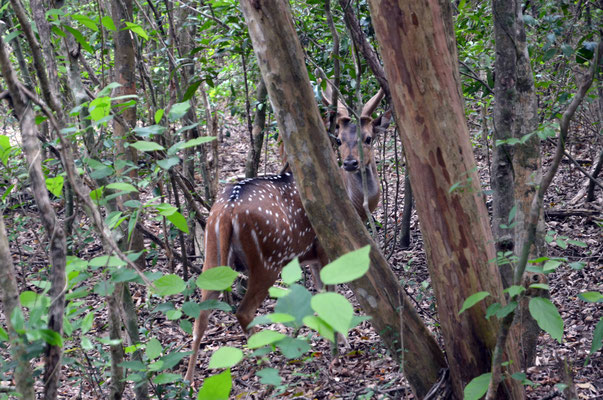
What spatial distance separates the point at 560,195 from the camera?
7.40m

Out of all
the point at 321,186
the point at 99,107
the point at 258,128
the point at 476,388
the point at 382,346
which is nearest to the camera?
the point at 99,107

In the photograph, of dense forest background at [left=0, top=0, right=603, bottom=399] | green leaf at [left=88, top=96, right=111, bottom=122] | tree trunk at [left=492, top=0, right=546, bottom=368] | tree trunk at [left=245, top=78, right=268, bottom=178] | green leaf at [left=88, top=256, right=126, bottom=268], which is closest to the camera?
dense forest background at [left=0, top=0, right=603, bottom=399]

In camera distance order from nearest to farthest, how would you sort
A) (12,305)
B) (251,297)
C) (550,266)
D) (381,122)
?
(12,305), (550,266), (251,297), (381,122)

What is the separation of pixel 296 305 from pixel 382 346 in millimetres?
3666

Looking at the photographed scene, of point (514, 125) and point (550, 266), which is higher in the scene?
point (514, 125)

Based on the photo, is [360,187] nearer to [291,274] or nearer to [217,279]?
[217,279]

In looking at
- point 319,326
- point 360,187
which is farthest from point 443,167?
point 360,187

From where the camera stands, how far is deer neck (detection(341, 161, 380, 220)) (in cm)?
630

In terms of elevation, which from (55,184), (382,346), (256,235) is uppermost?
(55,184)

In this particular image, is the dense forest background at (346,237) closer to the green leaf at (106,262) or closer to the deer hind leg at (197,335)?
the green leaf at (106,262)

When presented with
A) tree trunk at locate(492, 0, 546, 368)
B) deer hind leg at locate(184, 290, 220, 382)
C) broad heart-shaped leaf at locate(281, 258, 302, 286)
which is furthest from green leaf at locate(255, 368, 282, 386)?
deer hind leg at locate(184, 290, 220, 382)

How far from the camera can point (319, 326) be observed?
4.17ft

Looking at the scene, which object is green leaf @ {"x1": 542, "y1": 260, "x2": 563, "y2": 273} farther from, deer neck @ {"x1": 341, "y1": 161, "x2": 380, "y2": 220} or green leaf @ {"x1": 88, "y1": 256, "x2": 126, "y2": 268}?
deer neck @ {"x1": 341, "y1": 161, "x2": 380, "y2": 220}

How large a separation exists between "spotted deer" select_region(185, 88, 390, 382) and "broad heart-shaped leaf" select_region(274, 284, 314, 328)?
3225 millimetres
